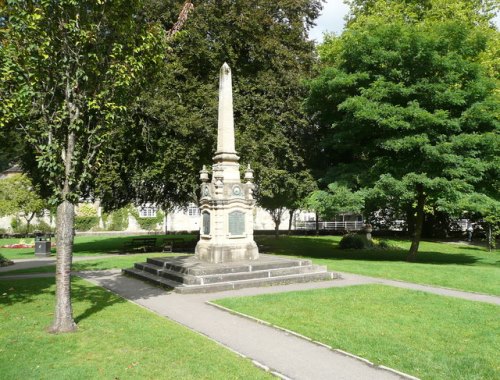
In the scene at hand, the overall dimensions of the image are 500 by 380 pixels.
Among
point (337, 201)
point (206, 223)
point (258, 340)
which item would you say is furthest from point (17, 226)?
point (258, 340)

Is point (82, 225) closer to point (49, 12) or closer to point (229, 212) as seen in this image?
point (229, 212)

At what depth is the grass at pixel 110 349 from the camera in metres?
6.21

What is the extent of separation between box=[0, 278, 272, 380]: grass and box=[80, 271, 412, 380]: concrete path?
0.40m

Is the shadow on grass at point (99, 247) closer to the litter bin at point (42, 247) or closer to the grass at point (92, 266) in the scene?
the litter bin at point (42, 247)

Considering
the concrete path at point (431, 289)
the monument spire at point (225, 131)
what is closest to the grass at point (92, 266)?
the monument spire at point (225, 131)

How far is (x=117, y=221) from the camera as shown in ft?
170

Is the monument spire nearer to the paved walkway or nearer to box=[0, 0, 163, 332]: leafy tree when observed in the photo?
the paved walkway

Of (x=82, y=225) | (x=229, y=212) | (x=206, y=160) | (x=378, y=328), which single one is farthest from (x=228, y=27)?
(x=82, y=225)

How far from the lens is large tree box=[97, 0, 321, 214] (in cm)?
2192

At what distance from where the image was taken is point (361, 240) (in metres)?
29.8

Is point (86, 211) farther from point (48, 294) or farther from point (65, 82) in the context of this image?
point (65, 82)

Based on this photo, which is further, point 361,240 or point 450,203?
point 361,240

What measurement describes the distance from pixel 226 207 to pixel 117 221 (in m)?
39.5

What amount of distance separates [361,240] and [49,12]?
2540 cm
